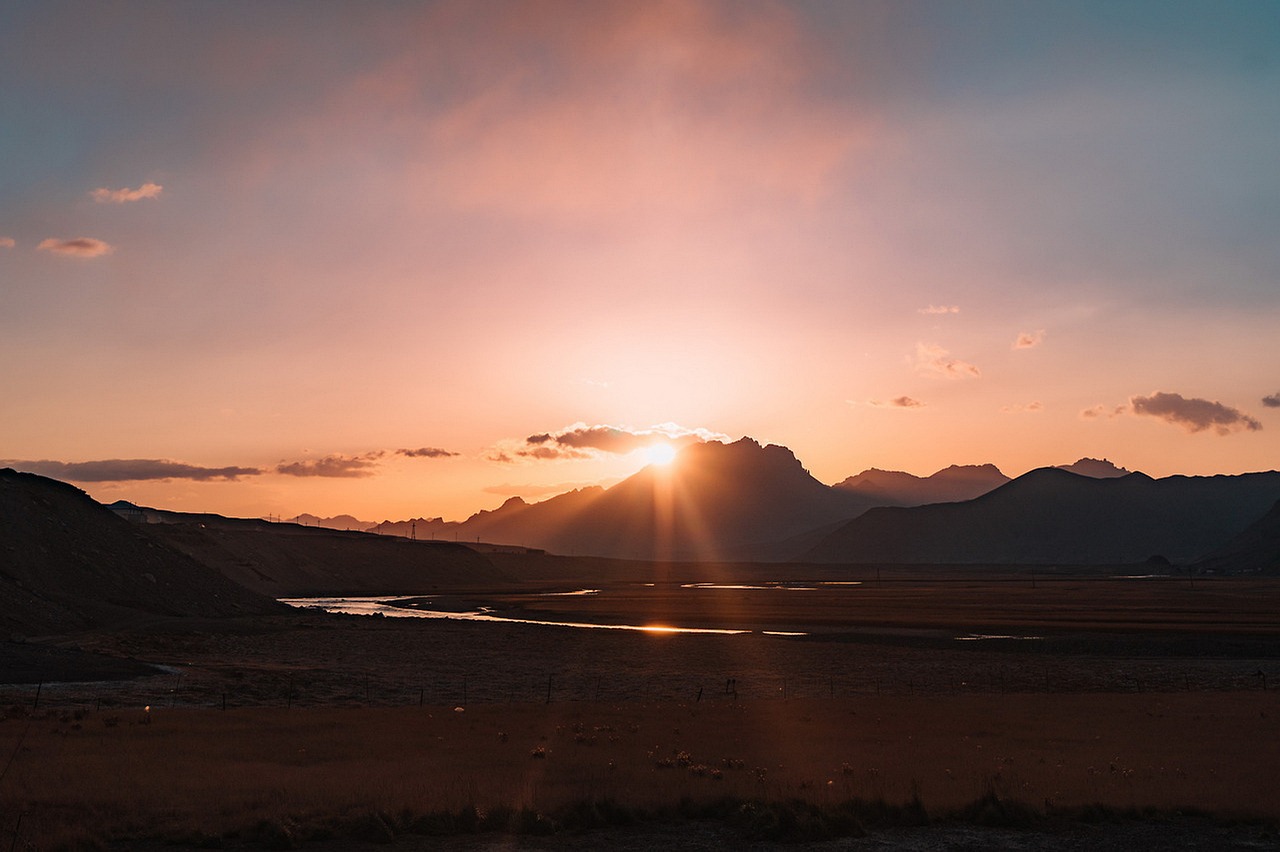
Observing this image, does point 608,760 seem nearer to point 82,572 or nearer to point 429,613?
point 82,572

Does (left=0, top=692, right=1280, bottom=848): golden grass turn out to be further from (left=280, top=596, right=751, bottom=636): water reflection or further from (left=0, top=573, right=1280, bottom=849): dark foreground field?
(left=280, top=596, right=751, bottom=636): water reflection

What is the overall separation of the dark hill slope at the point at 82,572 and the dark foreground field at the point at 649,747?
39.7 ft

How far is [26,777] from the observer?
24500 mm

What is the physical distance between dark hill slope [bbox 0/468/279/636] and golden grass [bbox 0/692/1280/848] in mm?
51635

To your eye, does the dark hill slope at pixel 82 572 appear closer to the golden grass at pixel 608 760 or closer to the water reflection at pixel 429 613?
the water reflection at pixel 429 613

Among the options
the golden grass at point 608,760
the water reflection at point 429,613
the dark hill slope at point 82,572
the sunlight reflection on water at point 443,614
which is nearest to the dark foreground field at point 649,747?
the golden grass at point 608,760

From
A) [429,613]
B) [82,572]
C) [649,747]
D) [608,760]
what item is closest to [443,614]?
[429,613]

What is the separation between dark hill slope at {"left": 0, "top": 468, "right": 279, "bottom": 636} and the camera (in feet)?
266

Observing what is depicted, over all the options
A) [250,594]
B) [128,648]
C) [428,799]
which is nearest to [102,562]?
[250,594]

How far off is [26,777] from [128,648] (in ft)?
156

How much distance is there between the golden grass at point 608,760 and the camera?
2320 centimetres

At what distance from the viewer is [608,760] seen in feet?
98.1

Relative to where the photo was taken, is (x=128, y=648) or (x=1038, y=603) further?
(x=1038, y=603)

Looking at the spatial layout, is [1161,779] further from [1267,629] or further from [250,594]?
[250,594]
